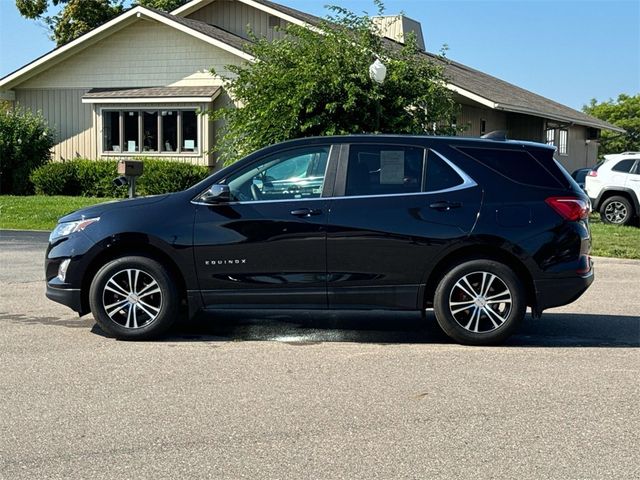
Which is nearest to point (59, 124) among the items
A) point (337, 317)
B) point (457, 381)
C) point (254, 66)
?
point (254, 66)

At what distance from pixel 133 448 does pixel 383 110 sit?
43.0 ft

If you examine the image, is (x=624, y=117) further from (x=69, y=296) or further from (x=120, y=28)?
(x=69, y=296)

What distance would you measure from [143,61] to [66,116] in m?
3.23

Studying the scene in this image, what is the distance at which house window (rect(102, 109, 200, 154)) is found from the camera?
24.7 meters

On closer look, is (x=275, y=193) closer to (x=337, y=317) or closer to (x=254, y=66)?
(x=337, y=317)

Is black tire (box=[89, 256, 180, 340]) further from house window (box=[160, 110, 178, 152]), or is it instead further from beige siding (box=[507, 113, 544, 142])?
beige siding (box=[507, 113, 544, 142])

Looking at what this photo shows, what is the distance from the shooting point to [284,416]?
5125 mm

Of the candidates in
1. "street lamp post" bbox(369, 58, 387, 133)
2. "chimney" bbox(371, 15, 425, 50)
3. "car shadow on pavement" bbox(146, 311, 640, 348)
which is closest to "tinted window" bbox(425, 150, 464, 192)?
"car shadow on pavement" bbox(146, 311, 640, 348)

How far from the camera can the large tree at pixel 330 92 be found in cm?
1652

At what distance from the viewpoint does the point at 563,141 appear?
3453cm

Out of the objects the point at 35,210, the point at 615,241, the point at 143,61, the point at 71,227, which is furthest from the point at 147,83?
the point at 71,227

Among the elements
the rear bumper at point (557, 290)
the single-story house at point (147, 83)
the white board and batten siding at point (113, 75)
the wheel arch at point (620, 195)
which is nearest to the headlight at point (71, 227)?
the rear bumper at point (557, 290)

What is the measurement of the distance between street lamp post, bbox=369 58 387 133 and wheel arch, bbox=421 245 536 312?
9425 mm

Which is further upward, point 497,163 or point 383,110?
point 383,110
